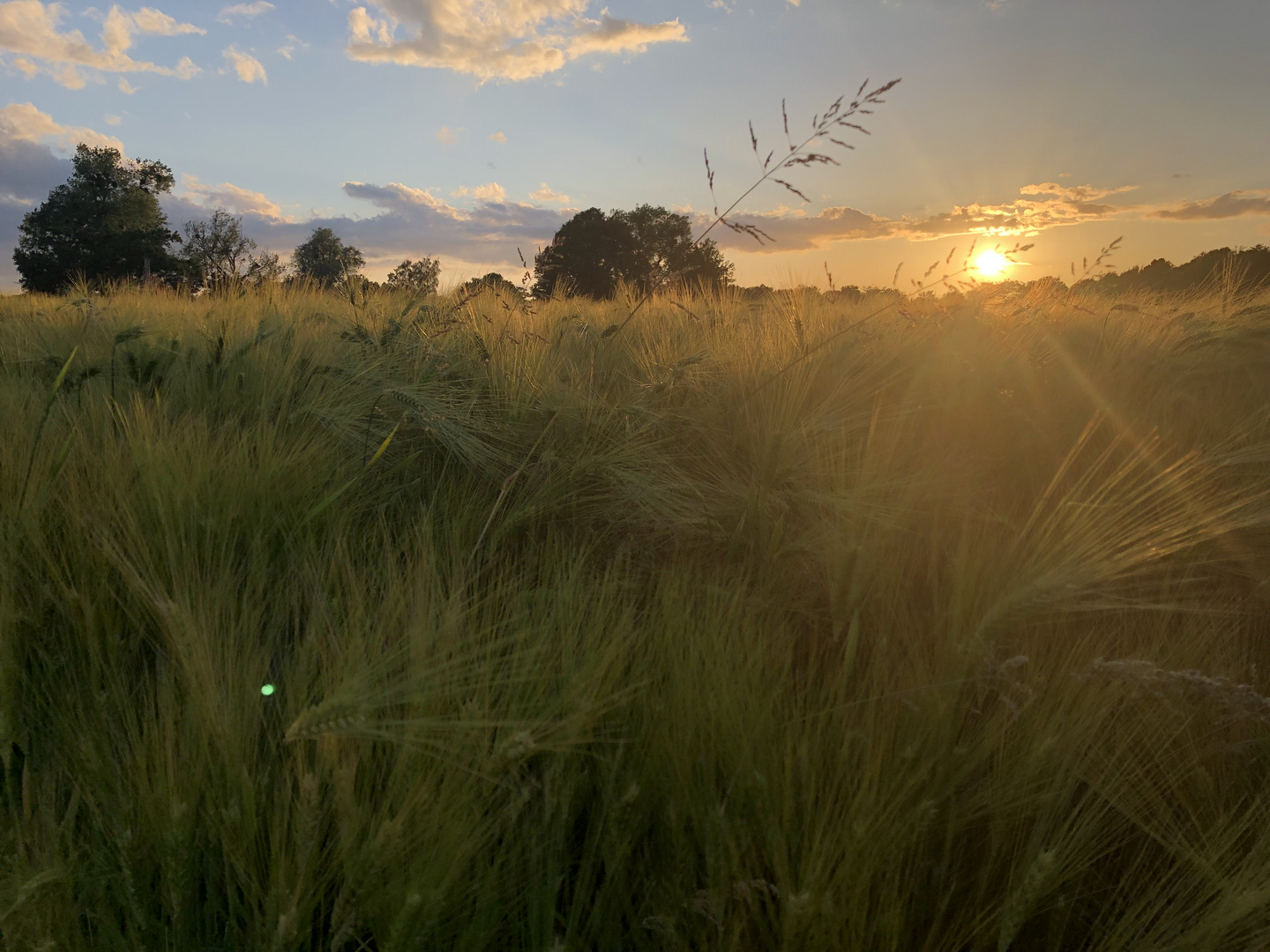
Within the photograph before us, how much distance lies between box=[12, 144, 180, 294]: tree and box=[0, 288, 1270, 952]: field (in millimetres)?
29460

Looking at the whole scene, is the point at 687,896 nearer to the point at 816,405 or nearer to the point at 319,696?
the point at 319,696

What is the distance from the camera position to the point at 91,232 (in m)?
26.7

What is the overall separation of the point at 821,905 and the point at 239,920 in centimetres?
66

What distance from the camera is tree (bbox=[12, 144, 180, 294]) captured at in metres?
26.2

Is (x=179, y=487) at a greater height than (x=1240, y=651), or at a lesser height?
greater

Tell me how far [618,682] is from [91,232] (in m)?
34.1

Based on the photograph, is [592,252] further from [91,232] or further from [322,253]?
[91,232]

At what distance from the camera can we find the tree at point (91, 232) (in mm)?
26172

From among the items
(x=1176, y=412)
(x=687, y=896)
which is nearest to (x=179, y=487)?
(x=687, y=896)

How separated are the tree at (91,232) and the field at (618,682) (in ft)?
96.7

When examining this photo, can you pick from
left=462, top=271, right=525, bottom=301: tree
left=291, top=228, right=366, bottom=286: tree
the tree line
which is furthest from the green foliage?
left=291, top=228, right=366, bottom=286: tree

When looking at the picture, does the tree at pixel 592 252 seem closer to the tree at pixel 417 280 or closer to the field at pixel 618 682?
the tree at pixel 417 280

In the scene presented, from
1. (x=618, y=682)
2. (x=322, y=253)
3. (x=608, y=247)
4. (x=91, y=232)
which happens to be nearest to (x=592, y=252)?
(x=608, y=247)

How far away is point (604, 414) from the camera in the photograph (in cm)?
197
